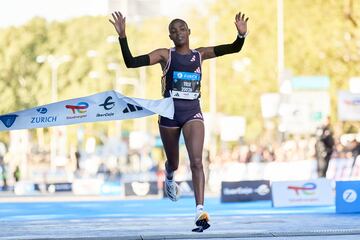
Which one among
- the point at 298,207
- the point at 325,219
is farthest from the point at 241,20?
the point at 298,207

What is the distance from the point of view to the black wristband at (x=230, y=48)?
13.8 m

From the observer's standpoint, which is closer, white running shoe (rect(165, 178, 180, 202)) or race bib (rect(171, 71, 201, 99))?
race bib (rect(171, 71, 201, 99))

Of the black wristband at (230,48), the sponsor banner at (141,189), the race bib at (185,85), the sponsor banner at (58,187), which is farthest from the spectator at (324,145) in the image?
the race bib at (185,85)

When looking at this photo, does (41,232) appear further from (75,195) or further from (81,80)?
(81,80)

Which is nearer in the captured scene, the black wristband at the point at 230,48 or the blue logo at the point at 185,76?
the blue logo at the point at 185,76

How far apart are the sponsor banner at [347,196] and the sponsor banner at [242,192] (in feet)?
27.8

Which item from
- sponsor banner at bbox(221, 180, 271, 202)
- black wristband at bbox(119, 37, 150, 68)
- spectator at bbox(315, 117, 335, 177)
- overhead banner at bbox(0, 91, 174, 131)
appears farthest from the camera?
spectator at bbox(315, 117, 335, 177)

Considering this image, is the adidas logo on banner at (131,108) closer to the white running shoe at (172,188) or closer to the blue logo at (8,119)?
the blue logo at (8,119)

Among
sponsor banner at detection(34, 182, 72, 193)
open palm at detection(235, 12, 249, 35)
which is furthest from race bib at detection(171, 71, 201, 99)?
sponsor banner at detection(34, 182, 72, 193)

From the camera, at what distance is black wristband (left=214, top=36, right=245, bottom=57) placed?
45.3ft

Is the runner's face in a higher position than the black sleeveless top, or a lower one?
higher

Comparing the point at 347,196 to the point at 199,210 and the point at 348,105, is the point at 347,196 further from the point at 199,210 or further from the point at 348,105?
the point at 348,105

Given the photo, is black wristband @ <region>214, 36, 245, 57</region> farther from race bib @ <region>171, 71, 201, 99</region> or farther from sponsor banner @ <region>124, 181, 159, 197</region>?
sponsor banner @ <region>124, 181, 159, 197</region>

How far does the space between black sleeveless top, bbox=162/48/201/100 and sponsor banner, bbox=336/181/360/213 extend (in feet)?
23.1
